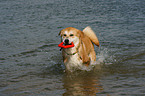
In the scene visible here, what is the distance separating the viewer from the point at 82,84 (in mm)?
5270

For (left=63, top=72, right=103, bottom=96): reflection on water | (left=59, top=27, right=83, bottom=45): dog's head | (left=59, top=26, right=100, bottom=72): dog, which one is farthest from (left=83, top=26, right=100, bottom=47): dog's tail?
(left=63, top=72, right=103, bottom=96): reflection on water

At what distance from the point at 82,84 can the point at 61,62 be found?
238 centimetres

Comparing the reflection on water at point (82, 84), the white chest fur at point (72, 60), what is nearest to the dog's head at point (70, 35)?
the white chest fur at point (72, 60)

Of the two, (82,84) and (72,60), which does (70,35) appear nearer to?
(72,60)

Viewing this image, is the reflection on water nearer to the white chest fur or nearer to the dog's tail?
the white chest fur

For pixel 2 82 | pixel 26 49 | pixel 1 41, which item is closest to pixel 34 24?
pixel 1 41

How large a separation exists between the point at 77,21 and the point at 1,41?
540 centimetres

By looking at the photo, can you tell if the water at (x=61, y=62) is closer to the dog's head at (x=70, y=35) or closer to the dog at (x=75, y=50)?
the dog at (x=75, y=50)

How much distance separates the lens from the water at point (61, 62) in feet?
16.1

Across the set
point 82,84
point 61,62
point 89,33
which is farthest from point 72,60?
Result: point 61,62

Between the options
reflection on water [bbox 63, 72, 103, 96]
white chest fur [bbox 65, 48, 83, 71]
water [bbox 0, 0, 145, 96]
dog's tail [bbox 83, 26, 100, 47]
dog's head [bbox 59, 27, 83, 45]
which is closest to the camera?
reflection on water [bbox 63, 72, 103, 96]

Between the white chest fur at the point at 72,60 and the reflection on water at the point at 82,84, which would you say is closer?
the reflection on water at the point at 82,84

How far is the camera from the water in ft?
16.1

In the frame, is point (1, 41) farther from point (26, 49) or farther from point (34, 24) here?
point (34, 24)
